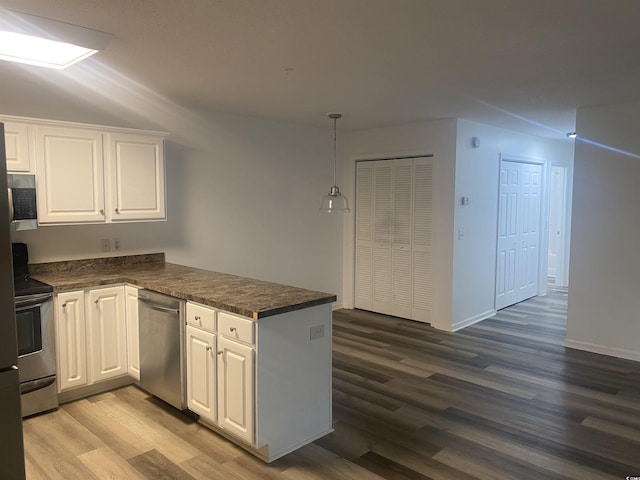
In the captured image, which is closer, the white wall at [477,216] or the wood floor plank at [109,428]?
the wood floor plank at [109,428]

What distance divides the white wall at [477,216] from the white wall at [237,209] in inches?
65.8

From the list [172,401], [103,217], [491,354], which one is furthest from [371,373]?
[103,217]

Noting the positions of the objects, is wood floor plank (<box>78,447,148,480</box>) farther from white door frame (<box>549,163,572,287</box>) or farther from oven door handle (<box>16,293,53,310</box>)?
white door frame (<box>549,163,572,287</box>)

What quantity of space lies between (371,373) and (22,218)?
2962 millimetres

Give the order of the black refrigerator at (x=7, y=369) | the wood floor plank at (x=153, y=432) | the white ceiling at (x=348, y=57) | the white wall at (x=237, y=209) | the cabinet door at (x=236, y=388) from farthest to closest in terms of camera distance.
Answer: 1. the white wall at (x=237, y=209)
2. the wood floor plank at (x=153, y=432)
3. the cabinet door at (x=236, y=388)
4. the white ceiling at (x=348, y=57)
5. the black refrigerator at (x=7, y=369)

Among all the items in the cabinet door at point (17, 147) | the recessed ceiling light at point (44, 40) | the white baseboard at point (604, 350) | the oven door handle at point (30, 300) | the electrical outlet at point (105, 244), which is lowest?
the white baseboard at point (604, 350)

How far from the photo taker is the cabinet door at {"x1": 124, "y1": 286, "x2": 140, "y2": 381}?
3.65m

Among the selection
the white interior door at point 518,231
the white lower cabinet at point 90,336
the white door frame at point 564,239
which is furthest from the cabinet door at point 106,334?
the white door frame at point 564,239

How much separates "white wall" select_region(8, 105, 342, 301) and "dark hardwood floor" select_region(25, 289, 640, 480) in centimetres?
135

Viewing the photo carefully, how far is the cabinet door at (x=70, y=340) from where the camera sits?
340 cm

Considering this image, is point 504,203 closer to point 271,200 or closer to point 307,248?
point 307,248

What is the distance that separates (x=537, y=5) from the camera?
7.35 ft

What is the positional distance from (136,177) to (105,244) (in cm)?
68

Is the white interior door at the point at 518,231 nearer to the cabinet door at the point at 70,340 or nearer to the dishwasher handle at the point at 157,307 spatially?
the dishwasher handle at the point at 157,307
